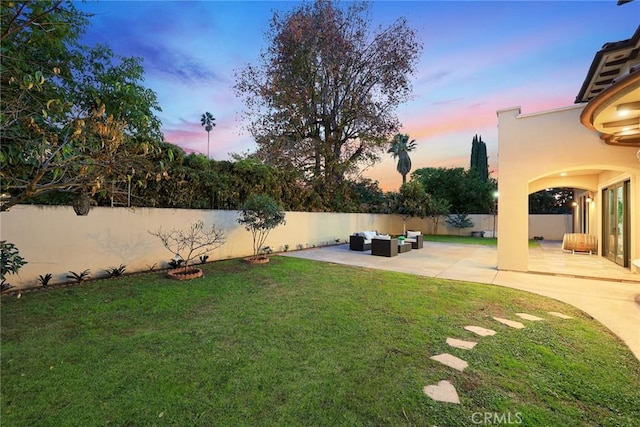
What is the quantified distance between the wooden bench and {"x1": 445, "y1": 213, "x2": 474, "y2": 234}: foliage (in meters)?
10.1

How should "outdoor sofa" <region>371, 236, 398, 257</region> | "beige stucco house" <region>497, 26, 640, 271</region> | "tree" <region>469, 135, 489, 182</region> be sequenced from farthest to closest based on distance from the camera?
"tree" <region>469, 135, 489, 182</region> → "outdoor sofa" <region>371, 236, 398, 257</region> → "beige stucco house" <region>497, 26, 640, 271</region>

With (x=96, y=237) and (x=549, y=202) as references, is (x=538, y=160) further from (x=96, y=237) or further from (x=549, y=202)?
(x=549, y=202)

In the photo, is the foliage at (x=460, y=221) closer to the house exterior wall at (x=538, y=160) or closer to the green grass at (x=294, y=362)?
the house exterior wall at (x=538, y=160)

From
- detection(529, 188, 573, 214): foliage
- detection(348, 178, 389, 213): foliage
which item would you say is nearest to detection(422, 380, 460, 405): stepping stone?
detection(348, 178, 389, 213): foliage

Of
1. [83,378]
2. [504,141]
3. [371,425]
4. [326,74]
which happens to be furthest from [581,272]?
[326,74]

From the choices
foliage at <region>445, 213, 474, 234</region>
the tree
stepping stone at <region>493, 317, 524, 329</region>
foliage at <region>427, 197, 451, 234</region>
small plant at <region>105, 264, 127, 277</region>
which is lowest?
stepping stone at <region>493, 317, 524, 329</region>

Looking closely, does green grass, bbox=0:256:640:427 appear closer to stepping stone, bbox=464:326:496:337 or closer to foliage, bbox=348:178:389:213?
stepping stone, bbox=464:326:496:337

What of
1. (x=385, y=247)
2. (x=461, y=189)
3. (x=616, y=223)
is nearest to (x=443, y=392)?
(x=385, y=247)

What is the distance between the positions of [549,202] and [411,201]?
13302mm

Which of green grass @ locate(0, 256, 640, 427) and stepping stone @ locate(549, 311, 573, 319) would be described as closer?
green grass @ locate(0, 256, 640, 427)

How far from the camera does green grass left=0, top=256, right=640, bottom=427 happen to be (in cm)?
213

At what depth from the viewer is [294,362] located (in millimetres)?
2852

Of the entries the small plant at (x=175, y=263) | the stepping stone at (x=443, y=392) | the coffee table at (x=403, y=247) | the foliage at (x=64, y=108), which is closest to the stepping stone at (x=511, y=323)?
the stepping stone at (x=443, y=392)

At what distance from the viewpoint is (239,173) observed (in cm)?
1002
